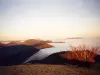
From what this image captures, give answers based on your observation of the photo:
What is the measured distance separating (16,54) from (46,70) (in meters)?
0.39

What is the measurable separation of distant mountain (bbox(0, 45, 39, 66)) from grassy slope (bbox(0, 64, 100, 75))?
69mm

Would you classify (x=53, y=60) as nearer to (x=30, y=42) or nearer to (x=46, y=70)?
(x=46, y=70)

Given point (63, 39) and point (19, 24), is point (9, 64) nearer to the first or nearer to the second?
point (19, 24)

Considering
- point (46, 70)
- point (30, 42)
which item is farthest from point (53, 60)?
point (30, 42)

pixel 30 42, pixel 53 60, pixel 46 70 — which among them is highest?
pixel 30 42

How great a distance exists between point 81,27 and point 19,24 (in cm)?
71

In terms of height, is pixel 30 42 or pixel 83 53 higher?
pixel 30 42

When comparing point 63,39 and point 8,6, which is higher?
point 8,6

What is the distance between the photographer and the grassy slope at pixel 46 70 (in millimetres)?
2188

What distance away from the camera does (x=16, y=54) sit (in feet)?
7.52

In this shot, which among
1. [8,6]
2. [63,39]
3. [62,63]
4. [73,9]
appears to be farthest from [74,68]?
[8,6]

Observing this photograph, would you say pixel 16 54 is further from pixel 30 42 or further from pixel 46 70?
pixel 46 70

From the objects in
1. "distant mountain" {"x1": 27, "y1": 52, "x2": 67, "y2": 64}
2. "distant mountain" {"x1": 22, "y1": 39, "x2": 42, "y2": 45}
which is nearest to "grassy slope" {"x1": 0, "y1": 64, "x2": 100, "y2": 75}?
"distant mountain" {"x1": 27, "y1": 52, "x2": 67, "y2": 64}

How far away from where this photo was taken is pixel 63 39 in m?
2.26
